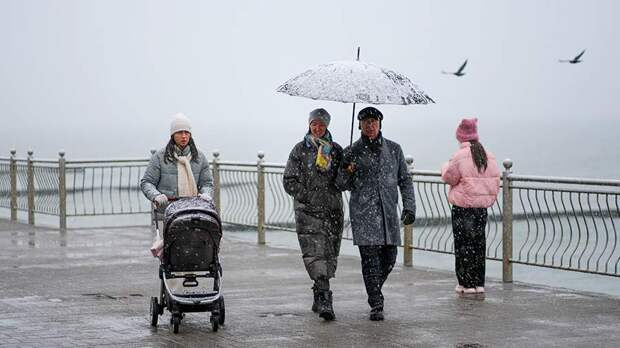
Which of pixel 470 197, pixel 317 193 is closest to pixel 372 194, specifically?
pixel 317 193

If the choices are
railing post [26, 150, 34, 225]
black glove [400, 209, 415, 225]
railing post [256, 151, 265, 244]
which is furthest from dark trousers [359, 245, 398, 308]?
railing post [26, 150, 34, 225]

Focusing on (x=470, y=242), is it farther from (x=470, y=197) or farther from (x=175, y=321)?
(x=175, y=321)

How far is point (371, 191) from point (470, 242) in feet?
7.36

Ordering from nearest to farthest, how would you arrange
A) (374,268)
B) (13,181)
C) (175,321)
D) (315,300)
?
(175,321) < (374,268) < (315,300) < (13,181)

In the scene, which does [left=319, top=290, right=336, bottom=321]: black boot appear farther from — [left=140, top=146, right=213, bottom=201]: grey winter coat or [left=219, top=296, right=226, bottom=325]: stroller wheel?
[left=140, top=146, right=213, bottom=201]: grey winter coat

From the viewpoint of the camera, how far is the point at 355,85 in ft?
34.9

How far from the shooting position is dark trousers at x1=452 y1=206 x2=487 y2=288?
41.7 feet

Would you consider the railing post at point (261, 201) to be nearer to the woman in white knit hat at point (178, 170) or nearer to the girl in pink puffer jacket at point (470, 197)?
the girl in pink puffer jacket at point (470, 197)

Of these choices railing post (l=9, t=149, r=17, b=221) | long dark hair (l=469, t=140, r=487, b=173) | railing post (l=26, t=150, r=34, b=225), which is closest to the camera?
long dark hair (l=469, t=140, r=487, b=173)

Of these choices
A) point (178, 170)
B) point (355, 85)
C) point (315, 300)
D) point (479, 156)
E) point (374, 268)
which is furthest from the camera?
point (479, 156)

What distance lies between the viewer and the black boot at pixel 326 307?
10.7 m

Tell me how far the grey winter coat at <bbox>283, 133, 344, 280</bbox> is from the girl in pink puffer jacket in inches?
80.5

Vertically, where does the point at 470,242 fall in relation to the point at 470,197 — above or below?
below

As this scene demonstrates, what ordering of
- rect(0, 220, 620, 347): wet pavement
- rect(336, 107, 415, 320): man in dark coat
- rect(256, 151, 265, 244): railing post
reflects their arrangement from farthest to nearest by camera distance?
rect(256, 151, 265, 244): railing post, rect(336, 107, 415, 320): man in dark coat, rect(0, 220, 620, 347): wet pavement
